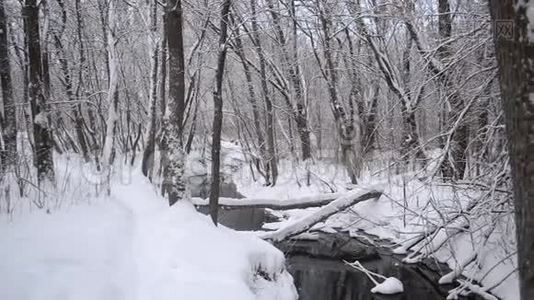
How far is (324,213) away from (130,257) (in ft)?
24.3

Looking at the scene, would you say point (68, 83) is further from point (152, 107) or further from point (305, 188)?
point (305, 188)

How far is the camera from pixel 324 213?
42.0 ft

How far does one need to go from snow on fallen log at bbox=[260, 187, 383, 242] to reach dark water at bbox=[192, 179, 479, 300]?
0.38m

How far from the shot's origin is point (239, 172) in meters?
27.0

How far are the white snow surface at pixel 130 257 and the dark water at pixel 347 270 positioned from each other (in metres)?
1.35

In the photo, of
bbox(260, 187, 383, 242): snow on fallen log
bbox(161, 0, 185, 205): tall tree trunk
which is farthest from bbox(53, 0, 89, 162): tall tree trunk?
bbox(161, 0, 185, 205): tall tree trunk

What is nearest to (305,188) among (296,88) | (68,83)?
(296,88)

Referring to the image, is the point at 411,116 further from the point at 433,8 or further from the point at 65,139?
the point at 65,139

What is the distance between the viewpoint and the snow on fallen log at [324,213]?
39.0ft

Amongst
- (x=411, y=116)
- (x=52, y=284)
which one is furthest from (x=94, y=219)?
(x=411, y=116)

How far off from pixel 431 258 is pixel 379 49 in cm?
A: 799

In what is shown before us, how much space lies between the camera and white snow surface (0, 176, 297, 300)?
4.82 metres

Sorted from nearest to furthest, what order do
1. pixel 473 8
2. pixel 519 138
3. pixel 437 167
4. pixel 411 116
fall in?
pixel 519 138 < pixel 437 167 < pixel 473 8 < pixel 411 116

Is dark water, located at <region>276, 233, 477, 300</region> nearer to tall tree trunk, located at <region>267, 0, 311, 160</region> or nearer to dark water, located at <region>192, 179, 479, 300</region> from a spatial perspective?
dark water, located at <region>192, 179, 479, 300</region>
